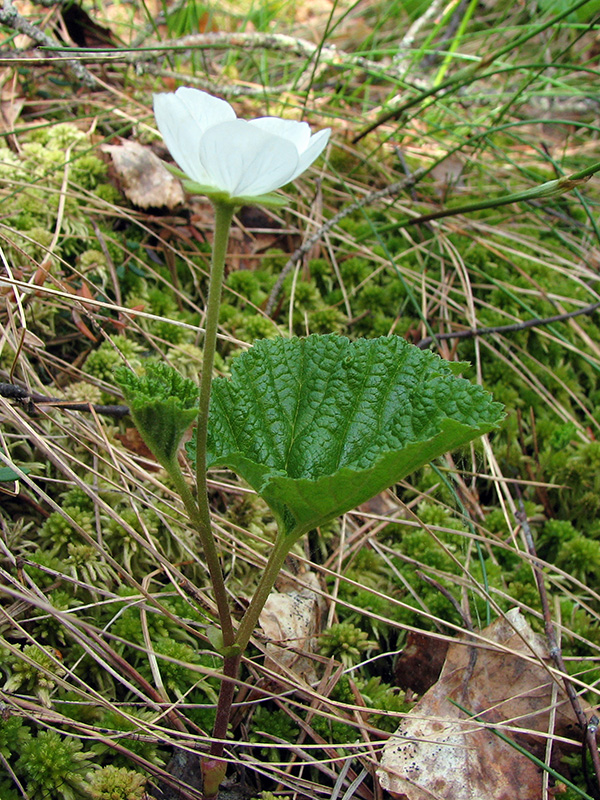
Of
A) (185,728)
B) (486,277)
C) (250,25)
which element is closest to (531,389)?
(486,277)

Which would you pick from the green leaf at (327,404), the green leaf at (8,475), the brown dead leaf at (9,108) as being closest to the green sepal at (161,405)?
the green leaf at (327,404)

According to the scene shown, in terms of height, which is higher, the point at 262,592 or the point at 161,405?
the point at 161,405

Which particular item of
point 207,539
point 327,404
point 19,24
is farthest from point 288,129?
point 19,24

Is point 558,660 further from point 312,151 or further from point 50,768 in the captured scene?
point 312,151

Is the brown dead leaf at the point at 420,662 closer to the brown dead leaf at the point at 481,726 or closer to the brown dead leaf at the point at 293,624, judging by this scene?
the brown dead leaf at the point at 481,726

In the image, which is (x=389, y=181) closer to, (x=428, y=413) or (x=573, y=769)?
(x=428, y=413)

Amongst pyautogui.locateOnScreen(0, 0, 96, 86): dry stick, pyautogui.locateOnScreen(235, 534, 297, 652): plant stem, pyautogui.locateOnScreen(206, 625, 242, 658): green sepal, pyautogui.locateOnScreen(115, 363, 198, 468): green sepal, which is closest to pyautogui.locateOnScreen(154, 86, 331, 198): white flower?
pyautogui.locateOnScreen(115, 363, 198, 468): green sepal

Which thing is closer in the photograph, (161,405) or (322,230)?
(161,405)
